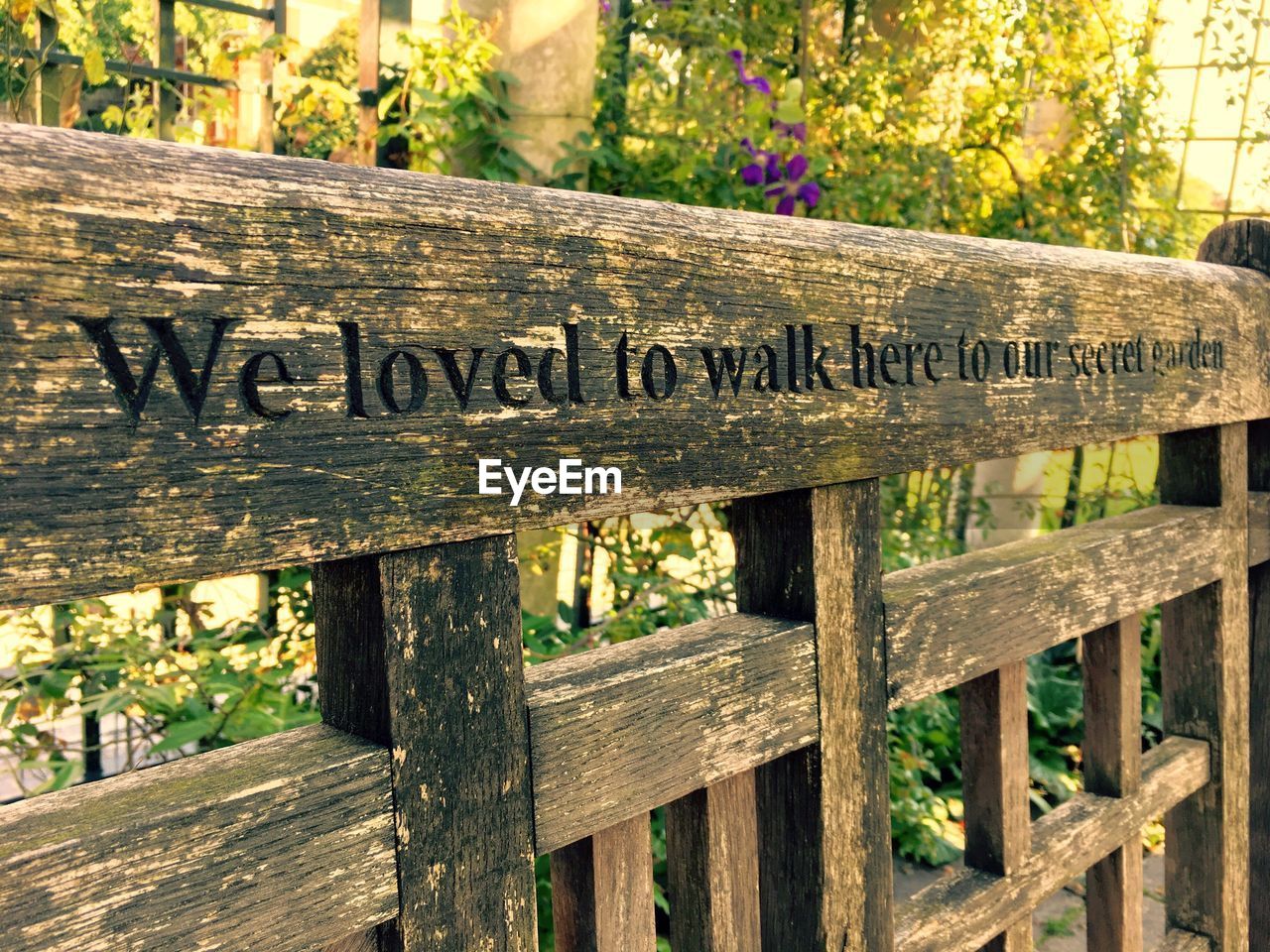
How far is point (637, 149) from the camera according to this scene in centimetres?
339

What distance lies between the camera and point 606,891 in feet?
2.76

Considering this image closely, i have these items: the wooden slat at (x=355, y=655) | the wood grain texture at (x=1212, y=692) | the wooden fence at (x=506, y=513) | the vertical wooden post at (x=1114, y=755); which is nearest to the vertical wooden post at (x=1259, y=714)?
the wood grain texture at (x=1212, y=692)

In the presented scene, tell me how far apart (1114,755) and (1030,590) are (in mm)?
406

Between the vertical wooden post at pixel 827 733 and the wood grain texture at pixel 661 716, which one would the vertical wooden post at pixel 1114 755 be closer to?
the vertical wooden post at pixel 827 733

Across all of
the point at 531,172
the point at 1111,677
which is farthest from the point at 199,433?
the point at 531,172

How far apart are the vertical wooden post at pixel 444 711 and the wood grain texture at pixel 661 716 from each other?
0.04 meters

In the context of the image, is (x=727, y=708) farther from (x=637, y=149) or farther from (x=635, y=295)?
(x=637, y=149)

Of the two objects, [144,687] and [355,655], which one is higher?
[355,655]

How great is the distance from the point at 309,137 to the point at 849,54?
2.83 m

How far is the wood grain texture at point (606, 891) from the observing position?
835 mm

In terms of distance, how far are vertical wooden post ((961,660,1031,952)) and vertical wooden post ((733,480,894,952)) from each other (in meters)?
0.28

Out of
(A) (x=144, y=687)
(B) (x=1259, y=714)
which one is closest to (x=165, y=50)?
(A) (x=144, y=687)

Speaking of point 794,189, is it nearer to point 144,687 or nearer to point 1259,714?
point 1259,714

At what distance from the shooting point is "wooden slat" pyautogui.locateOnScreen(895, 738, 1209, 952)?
3.83 ft
